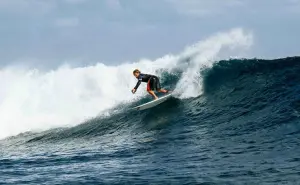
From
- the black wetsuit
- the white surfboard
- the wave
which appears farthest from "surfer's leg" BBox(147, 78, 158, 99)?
the wave

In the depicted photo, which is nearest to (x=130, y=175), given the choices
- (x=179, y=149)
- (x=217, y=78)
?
(x=179, y=149)

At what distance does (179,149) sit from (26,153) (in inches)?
204

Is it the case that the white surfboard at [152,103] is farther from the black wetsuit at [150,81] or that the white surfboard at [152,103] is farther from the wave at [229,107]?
the black wetsuit at [150,81]

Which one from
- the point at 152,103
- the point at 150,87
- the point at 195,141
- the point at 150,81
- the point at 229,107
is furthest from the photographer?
the point at 152,103

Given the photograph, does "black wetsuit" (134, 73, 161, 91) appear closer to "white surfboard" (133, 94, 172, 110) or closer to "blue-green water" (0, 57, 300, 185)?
"white surfboard" (133, 94, 172, 110)

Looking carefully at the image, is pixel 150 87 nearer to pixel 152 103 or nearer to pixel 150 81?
pixel 150 81

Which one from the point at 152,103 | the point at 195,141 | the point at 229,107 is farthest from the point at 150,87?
the point at 195,141

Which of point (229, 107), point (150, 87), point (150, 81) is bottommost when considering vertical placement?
point (229, 107)

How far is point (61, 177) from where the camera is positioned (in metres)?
8.30

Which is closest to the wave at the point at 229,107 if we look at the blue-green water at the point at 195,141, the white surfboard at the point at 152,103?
the blue-green water at the point at 195,141

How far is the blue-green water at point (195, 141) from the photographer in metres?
7.68

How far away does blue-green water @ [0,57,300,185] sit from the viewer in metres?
7.68

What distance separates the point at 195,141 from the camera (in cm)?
1031

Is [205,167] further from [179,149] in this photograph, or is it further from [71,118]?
[71,118]
